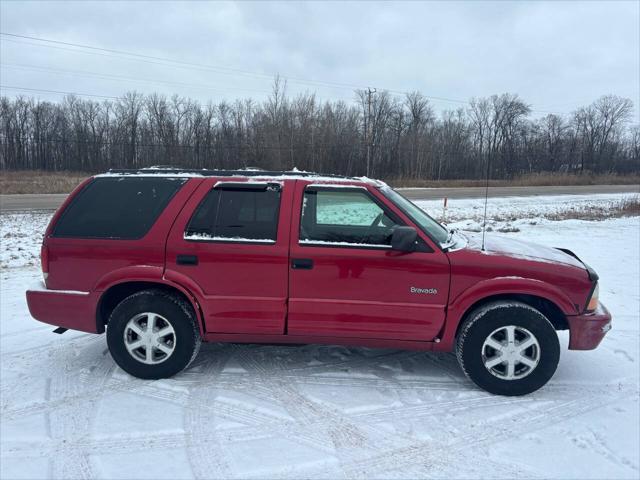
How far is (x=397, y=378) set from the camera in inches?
147

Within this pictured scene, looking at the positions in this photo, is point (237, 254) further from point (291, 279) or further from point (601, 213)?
point (601, 213)

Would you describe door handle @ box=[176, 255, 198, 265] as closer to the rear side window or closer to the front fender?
the rear side window

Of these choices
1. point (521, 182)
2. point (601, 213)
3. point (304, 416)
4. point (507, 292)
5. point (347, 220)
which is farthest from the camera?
point (521, 182)

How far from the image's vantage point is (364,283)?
11.3ft

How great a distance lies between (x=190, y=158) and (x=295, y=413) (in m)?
53.8

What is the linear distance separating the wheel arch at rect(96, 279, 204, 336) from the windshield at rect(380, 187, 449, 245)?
196cm

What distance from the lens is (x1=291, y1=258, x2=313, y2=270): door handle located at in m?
3.45

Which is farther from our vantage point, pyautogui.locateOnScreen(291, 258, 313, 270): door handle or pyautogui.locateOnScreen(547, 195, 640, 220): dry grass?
pyautogui.locateOnScreen(547, 195, 640, 220): dry grass

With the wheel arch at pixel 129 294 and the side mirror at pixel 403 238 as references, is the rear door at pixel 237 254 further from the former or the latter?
the side mirror at pixel 403 238

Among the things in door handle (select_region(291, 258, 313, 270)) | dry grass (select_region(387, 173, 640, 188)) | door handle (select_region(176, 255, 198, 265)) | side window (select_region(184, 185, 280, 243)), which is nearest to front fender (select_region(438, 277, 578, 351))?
door handle (select_region(291, 258, 313, 270))

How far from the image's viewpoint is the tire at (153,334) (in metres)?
3.56

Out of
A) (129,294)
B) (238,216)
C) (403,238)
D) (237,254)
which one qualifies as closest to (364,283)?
(403,238)

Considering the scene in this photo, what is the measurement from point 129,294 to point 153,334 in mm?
483

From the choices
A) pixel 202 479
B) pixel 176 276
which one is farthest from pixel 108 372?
pixel 202 479
